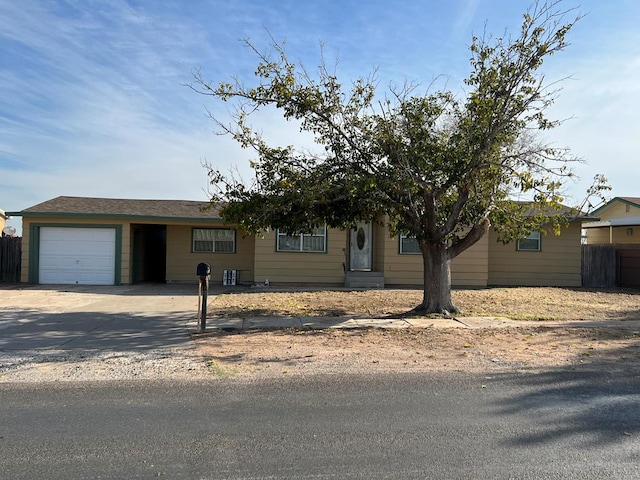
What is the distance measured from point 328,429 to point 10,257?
1897cm

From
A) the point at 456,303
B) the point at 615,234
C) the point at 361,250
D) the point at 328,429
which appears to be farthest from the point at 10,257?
the point at 615,234

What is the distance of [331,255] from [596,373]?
1258 centimetres

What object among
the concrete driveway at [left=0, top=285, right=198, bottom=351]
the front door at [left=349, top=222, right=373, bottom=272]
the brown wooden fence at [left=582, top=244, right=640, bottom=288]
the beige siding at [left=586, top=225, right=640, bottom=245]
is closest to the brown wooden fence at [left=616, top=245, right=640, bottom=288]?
the brown wooden fence at [left=582, top=244, right=640, bottom=288]

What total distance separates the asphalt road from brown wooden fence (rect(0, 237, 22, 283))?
15484 mm

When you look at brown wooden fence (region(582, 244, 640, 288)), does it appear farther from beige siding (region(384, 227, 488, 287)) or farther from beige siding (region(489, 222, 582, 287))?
beige siding (region(384, 227, 488, 287))

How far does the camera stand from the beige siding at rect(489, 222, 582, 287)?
66.5ft

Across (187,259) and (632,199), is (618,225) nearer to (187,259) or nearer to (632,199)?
(632,199)

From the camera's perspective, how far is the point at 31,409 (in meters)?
5.28

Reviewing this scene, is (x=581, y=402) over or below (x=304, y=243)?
below

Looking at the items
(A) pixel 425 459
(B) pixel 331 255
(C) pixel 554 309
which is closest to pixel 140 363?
(A) pixel 425 459

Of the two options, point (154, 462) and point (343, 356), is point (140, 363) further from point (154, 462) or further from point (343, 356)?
point (154, 462)

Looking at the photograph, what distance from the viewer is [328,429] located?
188 inches

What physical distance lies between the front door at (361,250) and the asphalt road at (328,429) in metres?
13.2

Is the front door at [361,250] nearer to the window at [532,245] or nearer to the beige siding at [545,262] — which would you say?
the beige siding at [545,262]
